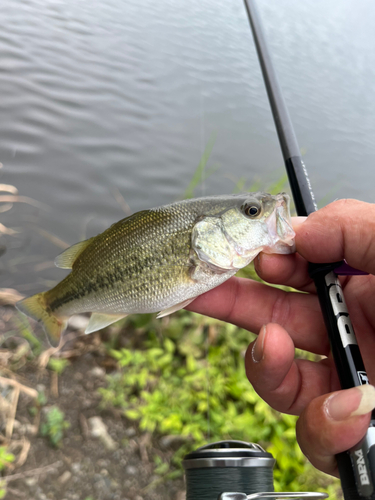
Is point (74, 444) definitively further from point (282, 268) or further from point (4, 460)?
point (282, 268)

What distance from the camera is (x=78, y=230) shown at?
4.12 meters

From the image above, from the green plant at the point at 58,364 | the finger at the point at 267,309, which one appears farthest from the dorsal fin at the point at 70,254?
the green plant at the point at 58,364

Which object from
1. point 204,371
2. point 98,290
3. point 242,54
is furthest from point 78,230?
point 242,54

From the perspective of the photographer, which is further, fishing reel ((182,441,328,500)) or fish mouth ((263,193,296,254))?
fish mouth ((263,193,296,254))

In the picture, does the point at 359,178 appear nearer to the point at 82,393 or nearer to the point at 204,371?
the point at 204,371

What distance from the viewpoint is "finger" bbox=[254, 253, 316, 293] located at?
5.38 feet

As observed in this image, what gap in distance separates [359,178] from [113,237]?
17.9 feet

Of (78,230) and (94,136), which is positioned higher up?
(94,136)

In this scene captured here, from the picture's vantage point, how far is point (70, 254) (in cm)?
Answer: 177

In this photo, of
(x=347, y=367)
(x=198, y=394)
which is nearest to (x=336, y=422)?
(x=347, y=367)

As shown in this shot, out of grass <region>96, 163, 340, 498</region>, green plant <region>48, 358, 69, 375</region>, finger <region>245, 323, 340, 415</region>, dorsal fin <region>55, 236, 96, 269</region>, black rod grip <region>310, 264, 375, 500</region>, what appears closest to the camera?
black rod grip <region>310, 264, 375, 500</region>

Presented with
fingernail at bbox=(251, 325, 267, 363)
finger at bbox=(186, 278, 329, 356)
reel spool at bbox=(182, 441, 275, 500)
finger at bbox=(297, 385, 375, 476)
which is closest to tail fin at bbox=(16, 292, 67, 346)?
finger at bbox=(186, 278, 329, 356)

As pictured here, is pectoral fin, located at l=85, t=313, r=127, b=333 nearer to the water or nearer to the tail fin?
the tail fin

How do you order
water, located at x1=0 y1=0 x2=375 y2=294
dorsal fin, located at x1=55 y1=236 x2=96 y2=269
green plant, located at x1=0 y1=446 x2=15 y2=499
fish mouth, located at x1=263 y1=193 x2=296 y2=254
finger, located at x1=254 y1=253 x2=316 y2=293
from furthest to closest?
water, located at x1=0 y1=0 x2=375 y2=294 → green plant, located at x1=0 y1=446 x2=15 y2=499 → dorsal fin, located at x1=55 y1=236 x2=96 y2=269 → finger, located at x1=254 y1=253 x2=316 y2=293 → fish mouth, located at x1=263 y1=193 x2=296 y2=254
